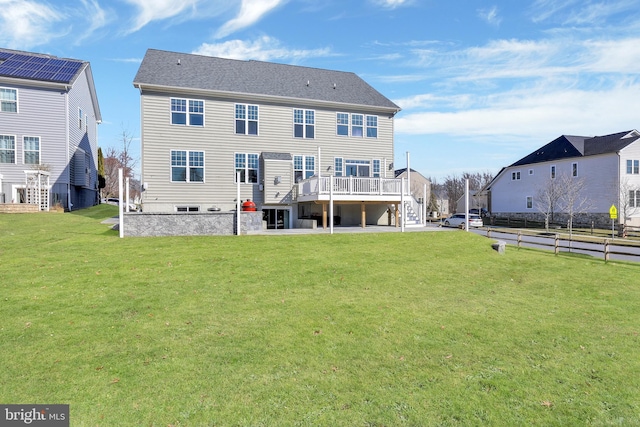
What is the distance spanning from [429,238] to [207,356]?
40.1ft

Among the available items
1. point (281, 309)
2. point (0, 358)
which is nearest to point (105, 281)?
point (0, 358)

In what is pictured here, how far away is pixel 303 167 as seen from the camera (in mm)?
21344

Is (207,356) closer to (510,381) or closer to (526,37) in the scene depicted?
(510,381)

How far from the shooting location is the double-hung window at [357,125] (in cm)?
2244

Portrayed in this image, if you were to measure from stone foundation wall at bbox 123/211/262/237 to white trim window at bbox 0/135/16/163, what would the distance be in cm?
1516

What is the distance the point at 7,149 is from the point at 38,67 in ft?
21.9

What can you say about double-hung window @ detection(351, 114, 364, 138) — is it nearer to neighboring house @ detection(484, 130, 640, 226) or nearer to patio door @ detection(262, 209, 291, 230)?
patio door @ detection(262, 209, 291, 230)

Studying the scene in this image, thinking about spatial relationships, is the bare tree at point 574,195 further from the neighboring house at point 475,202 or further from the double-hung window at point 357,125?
the neighboring house at point 475,202

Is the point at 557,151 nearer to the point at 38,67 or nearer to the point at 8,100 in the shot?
the point at 38,67

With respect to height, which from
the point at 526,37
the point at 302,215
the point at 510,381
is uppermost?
the point at 526,37

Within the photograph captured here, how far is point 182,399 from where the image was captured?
4.04 meters

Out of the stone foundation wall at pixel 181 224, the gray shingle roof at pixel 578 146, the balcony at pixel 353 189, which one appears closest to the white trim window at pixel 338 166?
the balcony at pixel 353 189

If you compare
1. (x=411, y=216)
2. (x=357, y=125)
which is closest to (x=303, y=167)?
(x=357, y=125)
